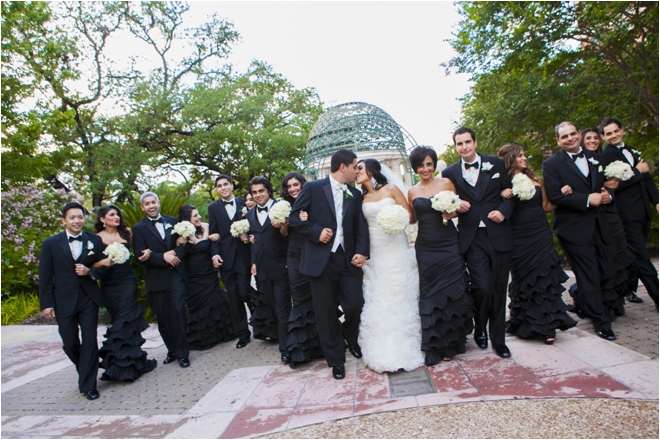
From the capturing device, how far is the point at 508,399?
3383 millimetres

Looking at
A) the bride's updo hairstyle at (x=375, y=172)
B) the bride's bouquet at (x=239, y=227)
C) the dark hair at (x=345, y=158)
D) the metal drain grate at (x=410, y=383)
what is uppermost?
the dark hair at (x=345, y=158)

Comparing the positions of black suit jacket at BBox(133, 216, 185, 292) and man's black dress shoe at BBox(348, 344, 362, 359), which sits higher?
black suit jacket at BBox(133, 216, 185, 292)

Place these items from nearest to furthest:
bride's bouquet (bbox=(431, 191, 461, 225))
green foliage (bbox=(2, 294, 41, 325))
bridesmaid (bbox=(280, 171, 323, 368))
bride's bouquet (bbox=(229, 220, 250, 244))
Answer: bride's bouquet (bbox=(431, 191, 461, 225))
bridesmaid (bbox=(280, 171, 323, 368))
bride's bouquet (bbox=(229, 220, 250, 244))
green foliage (bbox=(2, 294, 41, 325))

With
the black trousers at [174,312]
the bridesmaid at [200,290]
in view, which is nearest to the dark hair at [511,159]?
the bridesmaid at [200,290]

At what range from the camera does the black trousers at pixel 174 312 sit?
5.64 meters

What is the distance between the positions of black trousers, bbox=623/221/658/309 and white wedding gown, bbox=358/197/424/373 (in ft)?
8.95

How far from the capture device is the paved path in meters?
3.51

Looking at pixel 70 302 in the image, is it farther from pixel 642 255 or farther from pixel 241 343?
pixel 642 255

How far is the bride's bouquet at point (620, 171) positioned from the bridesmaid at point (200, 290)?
4970 mm

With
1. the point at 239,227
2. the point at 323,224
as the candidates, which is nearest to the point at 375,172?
the point at 323,224

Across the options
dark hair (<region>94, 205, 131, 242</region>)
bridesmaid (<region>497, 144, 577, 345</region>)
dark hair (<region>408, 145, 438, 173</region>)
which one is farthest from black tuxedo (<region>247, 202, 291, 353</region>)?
bridesmaid (<region>497, 144, 577, 345</region>)

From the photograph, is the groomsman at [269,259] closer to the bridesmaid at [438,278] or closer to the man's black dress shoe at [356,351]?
the man's black dress shoe at [356,351]

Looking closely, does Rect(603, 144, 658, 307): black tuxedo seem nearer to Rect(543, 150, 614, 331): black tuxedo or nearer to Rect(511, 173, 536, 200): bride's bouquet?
Rect(543, 150, 614, 331): black tuxedo

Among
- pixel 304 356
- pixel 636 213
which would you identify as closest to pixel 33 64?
pixel 304 356
